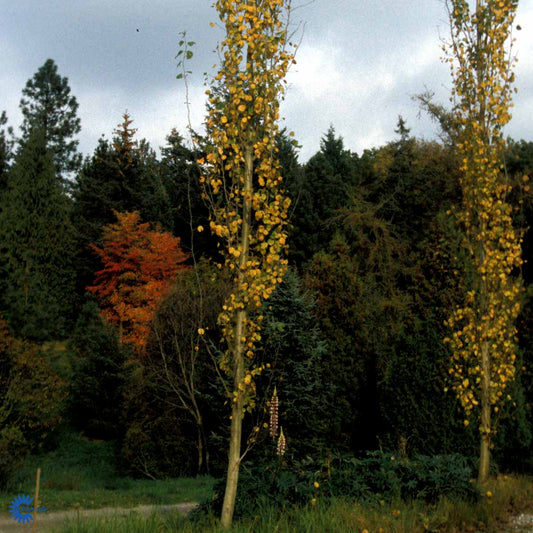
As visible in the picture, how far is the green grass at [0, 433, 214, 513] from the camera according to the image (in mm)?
9250

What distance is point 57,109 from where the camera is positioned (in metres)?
35.2

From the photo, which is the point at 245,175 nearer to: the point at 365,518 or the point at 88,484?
the point at 365,518

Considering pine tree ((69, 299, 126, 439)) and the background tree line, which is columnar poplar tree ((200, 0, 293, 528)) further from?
pine tree ((69, 299, 126, 439))

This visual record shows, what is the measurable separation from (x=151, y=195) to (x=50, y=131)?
1100 cm

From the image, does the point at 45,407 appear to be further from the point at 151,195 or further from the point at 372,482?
the point at 151,195

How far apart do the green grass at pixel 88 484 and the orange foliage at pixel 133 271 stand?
166 inches

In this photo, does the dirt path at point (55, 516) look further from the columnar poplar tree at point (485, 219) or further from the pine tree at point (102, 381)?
the pine tree at point (102, 381)

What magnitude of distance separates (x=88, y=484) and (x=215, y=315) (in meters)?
4.77

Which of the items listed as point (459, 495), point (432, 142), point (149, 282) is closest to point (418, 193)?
point (432, 142)

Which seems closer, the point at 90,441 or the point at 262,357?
the point at 262,357

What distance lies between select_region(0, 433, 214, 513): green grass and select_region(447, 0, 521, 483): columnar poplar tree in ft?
15.2

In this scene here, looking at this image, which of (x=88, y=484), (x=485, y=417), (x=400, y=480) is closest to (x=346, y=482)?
(x=400, y=480)

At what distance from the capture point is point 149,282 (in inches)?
820

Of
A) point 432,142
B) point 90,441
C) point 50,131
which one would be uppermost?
point 50,131
